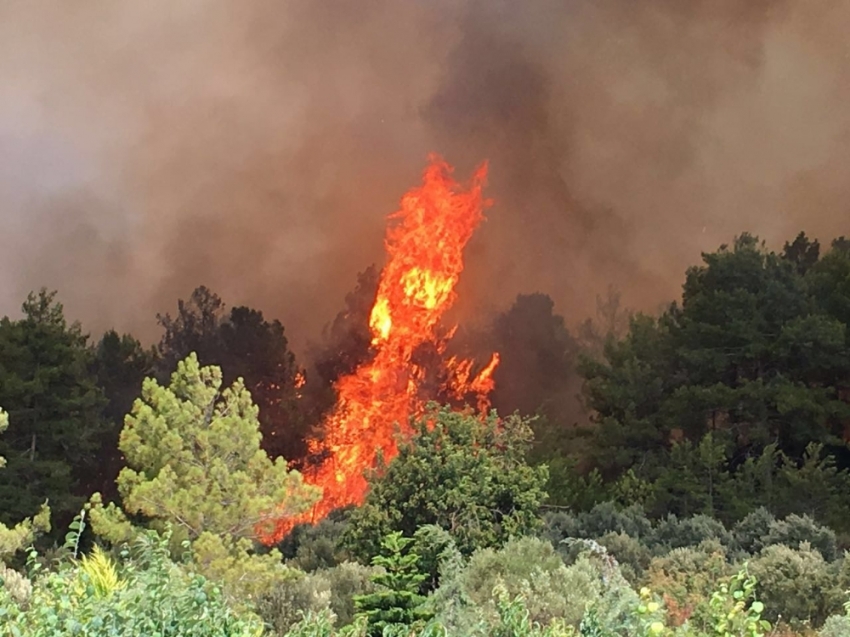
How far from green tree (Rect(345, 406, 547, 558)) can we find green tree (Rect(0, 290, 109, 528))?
524 inches

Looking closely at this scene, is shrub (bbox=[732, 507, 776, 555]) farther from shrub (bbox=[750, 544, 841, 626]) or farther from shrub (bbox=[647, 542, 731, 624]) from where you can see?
shrub (bbox=[750, 544, 841, 626])

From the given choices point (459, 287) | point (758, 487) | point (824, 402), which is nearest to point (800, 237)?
point (824, 402)

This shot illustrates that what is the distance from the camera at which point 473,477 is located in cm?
1280

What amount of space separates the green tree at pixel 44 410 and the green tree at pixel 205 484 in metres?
11.3

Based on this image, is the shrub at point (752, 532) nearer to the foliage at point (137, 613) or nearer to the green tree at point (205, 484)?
the green tree at point (205, 484)

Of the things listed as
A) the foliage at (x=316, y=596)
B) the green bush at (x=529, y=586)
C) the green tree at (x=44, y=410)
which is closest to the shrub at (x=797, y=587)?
the green bush at (x=529, y=586)

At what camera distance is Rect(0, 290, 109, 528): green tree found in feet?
72.3

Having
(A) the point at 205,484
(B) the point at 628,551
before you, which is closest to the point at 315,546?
(A) the point at 205,484

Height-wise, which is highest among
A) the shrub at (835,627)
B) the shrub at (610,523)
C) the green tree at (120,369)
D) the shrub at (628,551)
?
the green tree at (120,369)

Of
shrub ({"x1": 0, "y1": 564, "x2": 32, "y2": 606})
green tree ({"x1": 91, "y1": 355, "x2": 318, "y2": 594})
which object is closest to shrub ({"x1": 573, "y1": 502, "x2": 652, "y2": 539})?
green tree ({"x1": 91, "y1": 355, "x2": 318, "y2": 594})

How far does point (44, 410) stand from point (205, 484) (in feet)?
44.8

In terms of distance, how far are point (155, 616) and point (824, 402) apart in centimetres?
1957

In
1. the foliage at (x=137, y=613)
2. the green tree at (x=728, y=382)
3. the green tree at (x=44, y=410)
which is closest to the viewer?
the foliage at (x=137, y=613)

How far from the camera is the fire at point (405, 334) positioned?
25.5 meters
